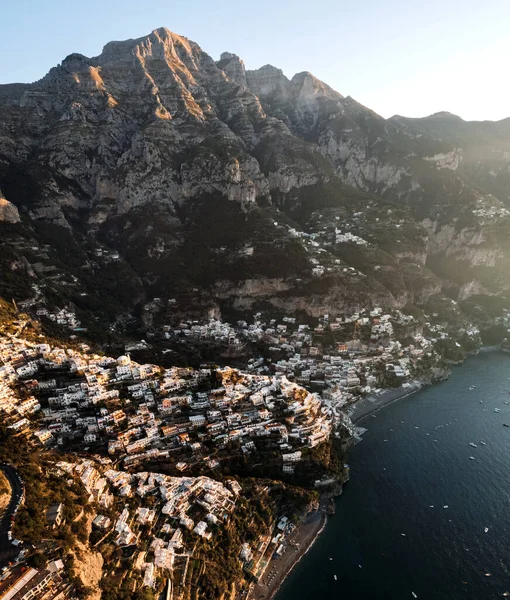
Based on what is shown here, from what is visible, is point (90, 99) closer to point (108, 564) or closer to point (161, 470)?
point (161, 470)

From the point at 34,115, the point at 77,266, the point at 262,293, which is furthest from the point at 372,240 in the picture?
the point at 34,115

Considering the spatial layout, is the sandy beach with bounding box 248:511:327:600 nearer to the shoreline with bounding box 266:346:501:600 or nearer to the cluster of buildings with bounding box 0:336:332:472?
the shoreline with bounding box 266:346:501:600

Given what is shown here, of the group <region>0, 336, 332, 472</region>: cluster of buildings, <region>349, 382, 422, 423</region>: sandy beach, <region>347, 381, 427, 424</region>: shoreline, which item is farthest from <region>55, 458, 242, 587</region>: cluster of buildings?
<region>349, 382, 422, 423</region>: sandy beach

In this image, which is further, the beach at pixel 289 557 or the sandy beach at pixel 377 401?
the sandy beach at pixel 377 401

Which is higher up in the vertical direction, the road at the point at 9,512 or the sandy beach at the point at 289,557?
the road at the point at 9,512

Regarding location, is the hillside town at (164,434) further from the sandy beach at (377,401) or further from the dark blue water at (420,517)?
Answer: the dark blue water at (420,517)

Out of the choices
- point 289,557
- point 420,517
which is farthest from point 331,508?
point 420,517

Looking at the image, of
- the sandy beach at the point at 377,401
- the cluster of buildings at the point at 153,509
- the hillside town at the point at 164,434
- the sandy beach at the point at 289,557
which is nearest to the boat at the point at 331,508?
the sandy beach at the point at 289,557
